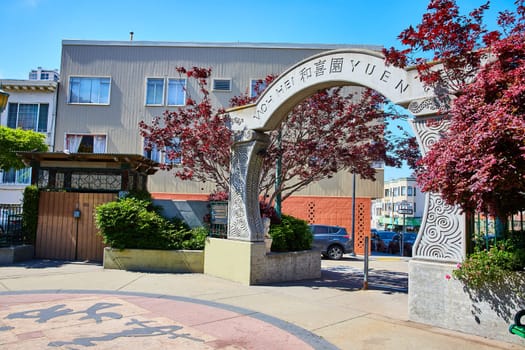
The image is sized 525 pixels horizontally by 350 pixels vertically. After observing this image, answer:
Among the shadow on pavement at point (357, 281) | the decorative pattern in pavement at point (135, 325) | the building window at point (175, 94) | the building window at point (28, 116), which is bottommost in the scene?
the decorative pattern in pavement at point (135, 325)

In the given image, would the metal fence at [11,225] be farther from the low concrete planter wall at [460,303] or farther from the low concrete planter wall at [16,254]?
the low concrete planter wall at [460,303]

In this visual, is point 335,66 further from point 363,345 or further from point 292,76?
point 363,345

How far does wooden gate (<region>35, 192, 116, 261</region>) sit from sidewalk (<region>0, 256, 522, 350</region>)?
2.19m

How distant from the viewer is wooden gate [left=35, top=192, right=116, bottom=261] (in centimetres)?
1232

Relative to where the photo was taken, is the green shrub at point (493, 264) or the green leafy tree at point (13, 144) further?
the green leafy tree at point (13, 144)

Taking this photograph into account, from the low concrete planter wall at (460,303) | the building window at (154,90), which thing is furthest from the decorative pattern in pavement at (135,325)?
the building window at (154,90)

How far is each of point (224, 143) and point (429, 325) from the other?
625 cm

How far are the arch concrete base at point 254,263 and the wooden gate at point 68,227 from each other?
3774 millimetres

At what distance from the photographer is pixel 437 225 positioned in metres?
6.49

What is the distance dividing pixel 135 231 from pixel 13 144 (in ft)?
31.4

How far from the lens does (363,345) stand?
5.38 metres

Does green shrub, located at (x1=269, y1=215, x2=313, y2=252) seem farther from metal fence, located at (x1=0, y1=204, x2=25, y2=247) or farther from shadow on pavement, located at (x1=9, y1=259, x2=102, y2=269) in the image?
metal fence, located at (x1=0, y1=204, x2=25, y2=247)

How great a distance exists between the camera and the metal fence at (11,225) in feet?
39.9

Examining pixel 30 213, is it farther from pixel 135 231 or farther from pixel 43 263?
pixel 135 231
